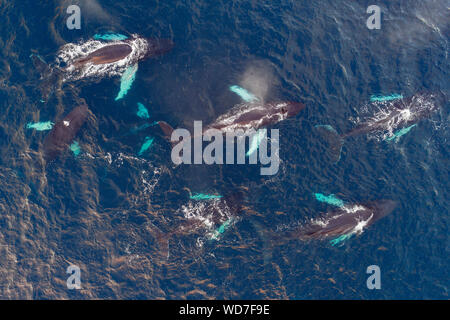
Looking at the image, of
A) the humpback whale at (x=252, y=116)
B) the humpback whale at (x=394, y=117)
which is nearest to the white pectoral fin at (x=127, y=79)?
the humpback whale at (x=252, y=116)

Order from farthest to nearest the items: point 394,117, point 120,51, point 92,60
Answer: point 394,117, point 120,51, point 92,60

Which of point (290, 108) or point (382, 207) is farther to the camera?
point (290, 108)

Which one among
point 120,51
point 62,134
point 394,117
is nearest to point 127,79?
point 120,51

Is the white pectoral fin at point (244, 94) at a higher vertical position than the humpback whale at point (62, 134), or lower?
higher

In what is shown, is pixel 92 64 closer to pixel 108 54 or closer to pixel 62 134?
pixel 108 54

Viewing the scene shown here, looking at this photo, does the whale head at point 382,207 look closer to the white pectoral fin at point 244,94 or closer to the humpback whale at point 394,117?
the humpback whale at point 394,117

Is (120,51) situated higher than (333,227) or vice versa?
(120,51)

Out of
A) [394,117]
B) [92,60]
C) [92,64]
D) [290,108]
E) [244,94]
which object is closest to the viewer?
[92,60]

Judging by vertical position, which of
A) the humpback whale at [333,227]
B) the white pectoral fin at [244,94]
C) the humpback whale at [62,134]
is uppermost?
the white pectoral fin at [244,94]
